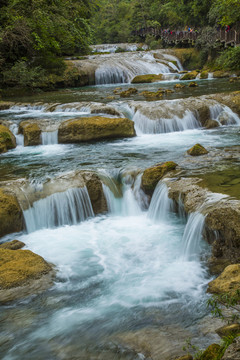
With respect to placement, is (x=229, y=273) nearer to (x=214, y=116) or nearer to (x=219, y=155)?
(x=219, y=155)

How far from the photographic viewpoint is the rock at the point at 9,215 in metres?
6.28

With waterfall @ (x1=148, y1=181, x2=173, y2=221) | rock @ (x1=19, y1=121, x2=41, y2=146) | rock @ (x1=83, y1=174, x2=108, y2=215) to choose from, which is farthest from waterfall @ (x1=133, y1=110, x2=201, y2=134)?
waterfall @ (x1=148, y1=181, x2=173, y2=221)

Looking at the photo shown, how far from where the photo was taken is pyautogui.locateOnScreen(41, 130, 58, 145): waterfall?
10969 millimetres

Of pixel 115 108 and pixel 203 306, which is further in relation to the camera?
pixel 115 108

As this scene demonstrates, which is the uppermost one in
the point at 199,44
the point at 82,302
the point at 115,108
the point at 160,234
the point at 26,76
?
the point at 199,44

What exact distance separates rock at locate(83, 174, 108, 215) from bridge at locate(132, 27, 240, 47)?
22.3 metres

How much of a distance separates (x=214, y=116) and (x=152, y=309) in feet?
31.1

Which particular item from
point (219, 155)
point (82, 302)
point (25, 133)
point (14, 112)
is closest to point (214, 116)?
point (219, 155)

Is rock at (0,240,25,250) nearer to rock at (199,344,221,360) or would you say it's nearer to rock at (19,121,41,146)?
rock at (199,344,221,360)

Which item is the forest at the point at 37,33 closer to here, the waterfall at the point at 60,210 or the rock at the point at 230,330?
the waterfall at the point at 60,210

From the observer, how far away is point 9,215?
6.36 metres

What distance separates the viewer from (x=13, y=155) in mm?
9992

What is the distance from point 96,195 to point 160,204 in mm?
1434

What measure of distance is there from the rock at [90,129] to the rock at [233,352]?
29.1ft
